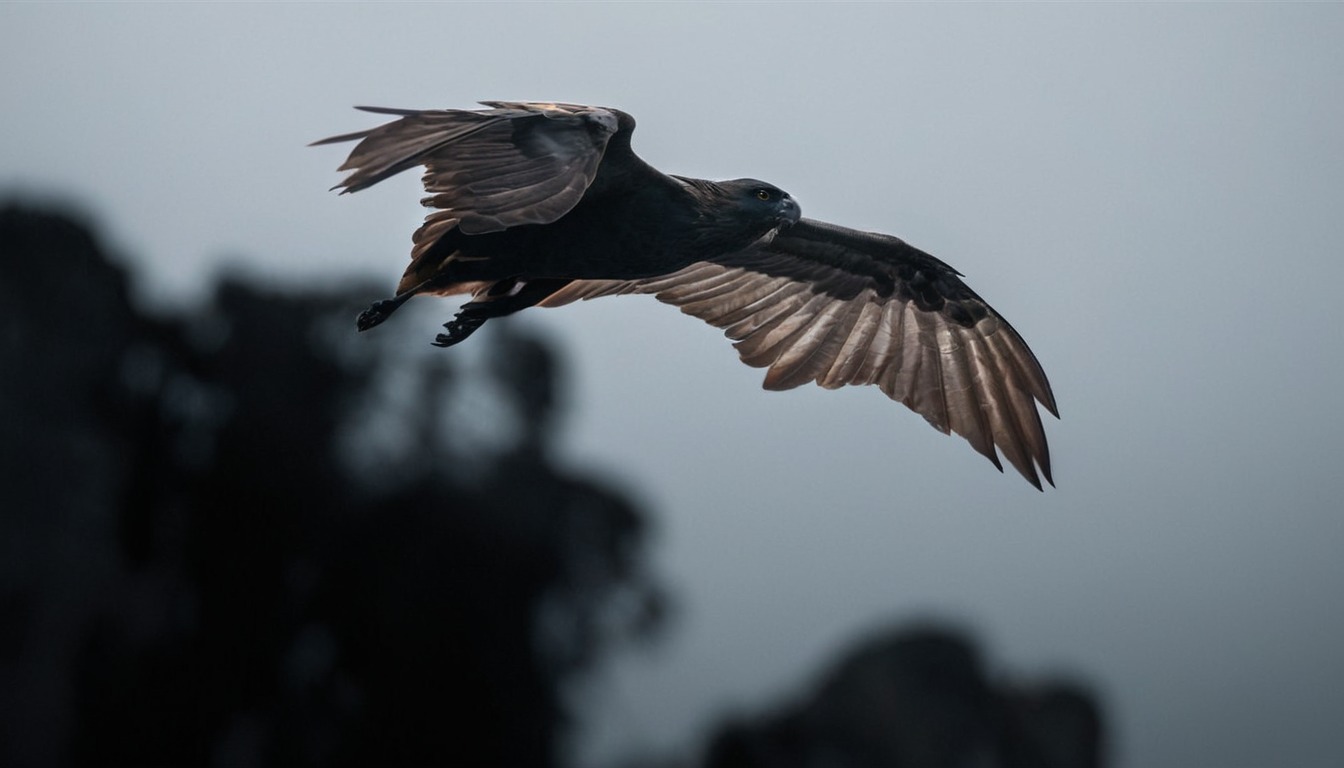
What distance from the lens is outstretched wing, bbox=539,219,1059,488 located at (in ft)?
36.0

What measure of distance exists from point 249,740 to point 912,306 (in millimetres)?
26627

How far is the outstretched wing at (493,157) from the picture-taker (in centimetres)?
680

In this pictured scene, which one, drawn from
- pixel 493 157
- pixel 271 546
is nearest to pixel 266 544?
pixel 271 546

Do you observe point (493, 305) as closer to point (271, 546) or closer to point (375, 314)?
point (375, 314)

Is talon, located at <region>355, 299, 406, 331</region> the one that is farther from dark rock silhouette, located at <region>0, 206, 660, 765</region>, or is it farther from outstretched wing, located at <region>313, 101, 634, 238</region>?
dark rock silhouette, located at <region>0, 206, 660, 765</region>

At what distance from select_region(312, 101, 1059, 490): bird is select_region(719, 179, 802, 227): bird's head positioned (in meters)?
0.01

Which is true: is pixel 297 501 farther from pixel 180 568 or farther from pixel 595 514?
pixel 595 514

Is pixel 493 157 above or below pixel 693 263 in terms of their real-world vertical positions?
above

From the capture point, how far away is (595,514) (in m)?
37.8

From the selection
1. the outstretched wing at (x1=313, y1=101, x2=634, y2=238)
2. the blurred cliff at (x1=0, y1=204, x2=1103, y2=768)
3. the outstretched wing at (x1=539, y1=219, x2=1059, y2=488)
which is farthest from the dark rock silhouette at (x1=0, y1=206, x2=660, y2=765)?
the outstretched wing at (x1=313, y1=101, x2=634, y2=238)

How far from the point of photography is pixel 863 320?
37.3 ft

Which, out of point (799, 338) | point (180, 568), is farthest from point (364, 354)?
point (799, 338)

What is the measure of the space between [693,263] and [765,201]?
779 millimetres

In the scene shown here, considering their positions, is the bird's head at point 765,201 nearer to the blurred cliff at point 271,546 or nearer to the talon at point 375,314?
the talon at point 375,314
